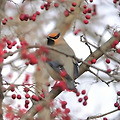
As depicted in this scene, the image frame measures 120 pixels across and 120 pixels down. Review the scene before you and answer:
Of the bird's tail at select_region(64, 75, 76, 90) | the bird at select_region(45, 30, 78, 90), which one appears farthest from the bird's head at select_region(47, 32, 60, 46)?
the bird's tail at select_region(64, 75, 76, 90)

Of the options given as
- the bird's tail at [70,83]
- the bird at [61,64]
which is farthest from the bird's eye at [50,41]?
the bird's tail at [70,83]

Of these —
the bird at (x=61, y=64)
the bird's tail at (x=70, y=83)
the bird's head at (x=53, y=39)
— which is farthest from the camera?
the bird's head at (x=53, y=39)

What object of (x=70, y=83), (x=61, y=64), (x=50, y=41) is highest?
(x=50, y=41)

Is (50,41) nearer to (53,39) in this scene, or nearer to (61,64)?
(53,39)

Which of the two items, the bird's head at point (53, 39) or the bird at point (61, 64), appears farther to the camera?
the bird's head at point (53, 39)

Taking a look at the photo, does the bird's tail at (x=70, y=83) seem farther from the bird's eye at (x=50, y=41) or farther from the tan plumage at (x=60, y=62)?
the bird's eye at (x=50, y=41)

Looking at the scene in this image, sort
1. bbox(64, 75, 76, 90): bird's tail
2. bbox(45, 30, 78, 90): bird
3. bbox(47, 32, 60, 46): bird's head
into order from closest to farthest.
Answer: bbox(64, 75, 76, 90): bird's tail, bbox(45, 30, 78, 90): bird, bbox(47, 32, 60, 46): bird's head

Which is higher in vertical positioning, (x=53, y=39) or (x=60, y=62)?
(x=53, y=39)

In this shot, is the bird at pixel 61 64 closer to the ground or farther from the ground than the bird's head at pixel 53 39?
closer to the ground

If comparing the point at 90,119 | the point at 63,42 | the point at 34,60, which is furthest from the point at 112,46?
the point at 63,42

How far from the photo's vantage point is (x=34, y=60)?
113 inches

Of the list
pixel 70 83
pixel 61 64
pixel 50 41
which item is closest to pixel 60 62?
pixel 61 64

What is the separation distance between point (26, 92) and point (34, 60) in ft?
2.02

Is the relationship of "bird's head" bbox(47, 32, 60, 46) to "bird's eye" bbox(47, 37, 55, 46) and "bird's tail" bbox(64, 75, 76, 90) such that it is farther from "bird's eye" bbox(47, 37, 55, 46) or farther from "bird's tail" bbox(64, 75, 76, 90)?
"bird's tail" bbox(64, 75, 76, 90)
